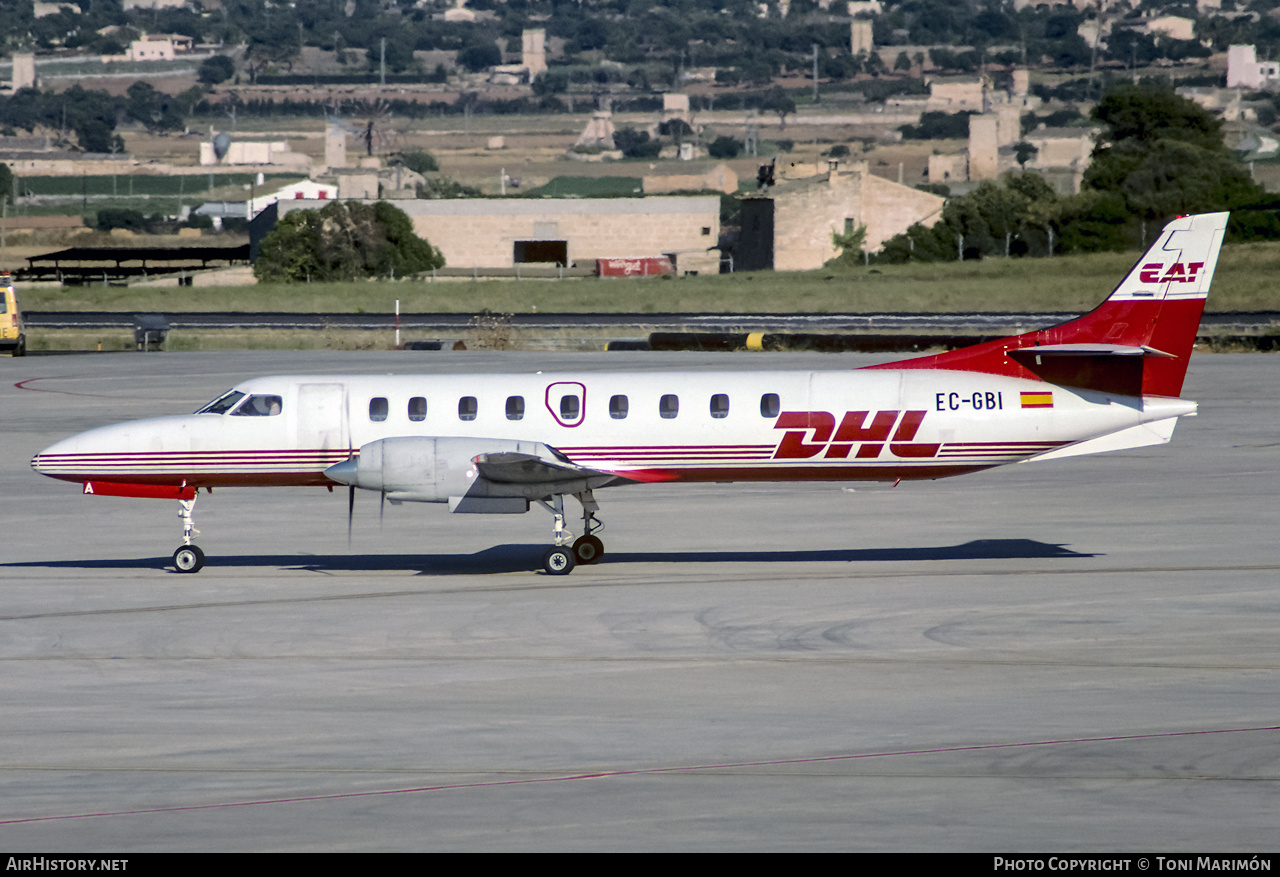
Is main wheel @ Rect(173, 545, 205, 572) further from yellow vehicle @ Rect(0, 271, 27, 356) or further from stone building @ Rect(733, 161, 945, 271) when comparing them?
stone building @ Rect(733, 161, 945, 271)

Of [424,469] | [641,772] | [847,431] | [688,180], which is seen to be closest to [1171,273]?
[847,431]

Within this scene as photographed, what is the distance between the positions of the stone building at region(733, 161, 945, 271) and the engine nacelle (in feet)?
291

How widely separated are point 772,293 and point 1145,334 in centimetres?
6027

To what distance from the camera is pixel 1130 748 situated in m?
12.9

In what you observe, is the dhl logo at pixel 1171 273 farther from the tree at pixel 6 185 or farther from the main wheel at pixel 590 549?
the tree at pixel 6 185

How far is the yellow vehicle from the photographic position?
56.2m

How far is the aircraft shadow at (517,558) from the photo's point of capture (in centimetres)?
2206

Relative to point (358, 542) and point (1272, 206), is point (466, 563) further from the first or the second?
point (1272, 206)

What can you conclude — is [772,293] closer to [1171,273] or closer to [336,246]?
[336,246]

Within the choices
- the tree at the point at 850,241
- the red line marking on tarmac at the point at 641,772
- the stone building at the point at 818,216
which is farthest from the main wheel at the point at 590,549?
the stone building at the point at 818,216

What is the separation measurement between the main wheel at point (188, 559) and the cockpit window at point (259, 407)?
81.4 inches

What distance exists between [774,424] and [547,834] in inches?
417

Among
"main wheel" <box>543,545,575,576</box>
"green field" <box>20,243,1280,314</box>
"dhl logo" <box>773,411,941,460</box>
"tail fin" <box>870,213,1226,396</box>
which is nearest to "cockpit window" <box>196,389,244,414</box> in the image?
"main wheel" <box>543,545,575,576</box>

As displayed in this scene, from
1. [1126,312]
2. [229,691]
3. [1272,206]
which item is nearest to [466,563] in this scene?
[229,691]
